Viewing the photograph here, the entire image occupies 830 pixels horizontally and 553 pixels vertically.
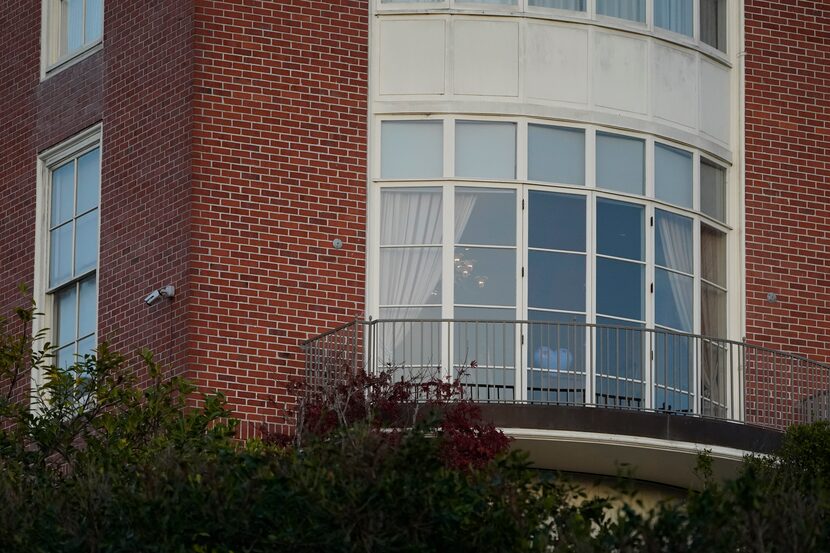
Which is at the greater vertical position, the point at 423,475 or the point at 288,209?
the point at 288,209

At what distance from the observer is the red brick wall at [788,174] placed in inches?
1005

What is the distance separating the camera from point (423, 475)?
1559 centimetres

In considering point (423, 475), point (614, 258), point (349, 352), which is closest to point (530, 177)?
point (614, 258)

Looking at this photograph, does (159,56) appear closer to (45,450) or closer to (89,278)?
(89,278)

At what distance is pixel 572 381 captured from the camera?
76.9ft

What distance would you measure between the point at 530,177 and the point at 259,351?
3467 millimetres

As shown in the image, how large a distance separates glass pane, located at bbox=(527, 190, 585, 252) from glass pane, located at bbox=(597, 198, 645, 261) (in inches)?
8.9

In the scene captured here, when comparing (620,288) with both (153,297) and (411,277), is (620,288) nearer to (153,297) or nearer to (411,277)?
(411,277)

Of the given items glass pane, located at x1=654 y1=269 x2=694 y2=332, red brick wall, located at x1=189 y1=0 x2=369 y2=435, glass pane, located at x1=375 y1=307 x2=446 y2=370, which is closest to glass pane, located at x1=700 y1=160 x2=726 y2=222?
glass pane, located at x1=654 y1=269 x2=694 y2=332

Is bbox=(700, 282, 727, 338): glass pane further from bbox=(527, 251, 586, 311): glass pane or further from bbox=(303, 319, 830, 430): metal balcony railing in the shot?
bbox=(527, 251, 586, 311): glass pane

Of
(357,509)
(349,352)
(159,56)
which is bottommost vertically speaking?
(357,509)

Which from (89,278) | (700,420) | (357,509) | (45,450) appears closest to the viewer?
(357,509)

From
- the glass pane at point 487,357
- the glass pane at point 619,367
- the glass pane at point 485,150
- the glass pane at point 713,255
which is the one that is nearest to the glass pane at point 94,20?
the glass pane at point 485,150

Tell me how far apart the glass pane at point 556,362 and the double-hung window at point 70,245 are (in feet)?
16.9
